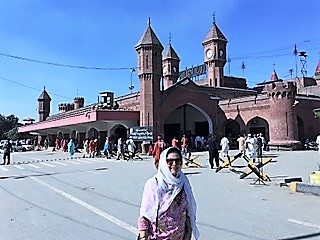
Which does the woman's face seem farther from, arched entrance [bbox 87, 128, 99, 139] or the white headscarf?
arched entrance [bbox 87, 128, 99, 139]

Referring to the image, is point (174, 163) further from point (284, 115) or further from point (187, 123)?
point (187, 123)

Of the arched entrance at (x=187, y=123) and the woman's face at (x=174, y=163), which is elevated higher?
the arched entrance at (x=187, y=123)

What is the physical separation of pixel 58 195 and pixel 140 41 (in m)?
29.5

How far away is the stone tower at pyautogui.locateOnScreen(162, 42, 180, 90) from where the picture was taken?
60875mm

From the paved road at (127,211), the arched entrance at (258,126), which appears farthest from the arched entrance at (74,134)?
the paved road at (127,211)

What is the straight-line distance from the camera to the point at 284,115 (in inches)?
1528

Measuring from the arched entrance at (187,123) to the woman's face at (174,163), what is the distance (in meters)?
40.8

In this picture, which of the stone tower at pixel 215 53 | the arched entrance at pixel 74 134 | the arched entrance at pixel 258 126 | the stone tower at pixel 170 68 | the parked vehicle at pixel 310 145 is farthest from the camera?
the stone tower at pixel 170 68

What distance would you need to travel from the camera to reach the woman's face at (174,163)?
3.50 m

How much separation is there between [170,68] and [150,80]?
23741 mm

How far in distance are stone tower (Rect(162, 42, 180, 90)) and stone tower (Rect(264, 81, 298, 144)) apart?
23.6 meters

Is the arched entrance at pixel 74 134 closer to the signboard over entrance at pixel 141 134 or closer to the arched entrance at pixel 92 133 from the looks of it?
the arched entrance at pixel 92 133

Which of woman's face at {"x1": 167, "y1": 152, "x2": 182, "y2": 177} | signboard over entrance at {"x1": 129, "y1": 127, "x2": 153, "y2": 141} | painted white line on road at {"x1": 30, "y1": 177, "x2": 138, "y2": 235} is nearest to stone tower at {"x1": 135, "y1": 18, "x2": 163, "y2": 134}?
signboard over entrance at {"x1": 129, "y1": 127, "x2": 153, "y2": 141}

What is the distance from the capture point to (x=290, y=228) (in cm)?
678
